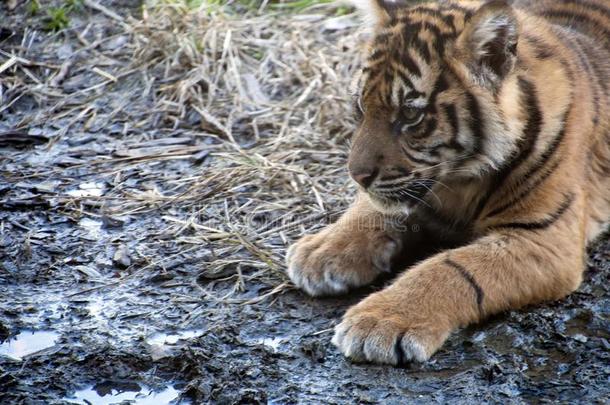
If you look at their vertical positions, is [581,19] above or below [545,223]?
above

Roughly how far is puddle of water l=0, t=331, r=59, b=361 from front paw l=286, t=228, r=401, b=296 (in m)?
0.99

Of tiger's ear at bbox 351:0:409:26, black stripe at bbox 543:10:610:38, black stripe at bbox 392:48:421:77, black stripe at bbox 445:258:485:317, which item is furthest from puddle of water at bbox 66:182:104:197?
black stripe at bbox 543:10:610:38

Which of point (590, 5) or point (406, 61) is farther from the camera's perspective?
point (590, 5)

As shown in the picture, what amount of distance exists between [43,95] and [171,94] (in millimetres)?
767

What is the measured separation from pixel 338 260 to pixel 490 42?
1053 millimetres

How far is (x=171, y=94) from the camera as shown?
6176 millimetres

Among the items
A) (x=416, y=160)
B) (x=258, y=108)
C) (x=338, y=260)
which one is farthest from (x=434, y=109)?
(x=258, y=108)

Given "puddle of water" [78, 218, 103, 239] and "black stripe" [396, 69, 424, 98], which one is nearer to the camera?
"black stripe" [396, 69, 424, 98]

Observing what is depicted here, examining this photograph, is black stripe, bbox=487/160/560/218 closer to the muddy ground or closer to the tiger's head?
the tiger's head

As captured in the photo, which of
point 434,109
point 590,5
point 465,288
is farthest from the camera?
point 590,5

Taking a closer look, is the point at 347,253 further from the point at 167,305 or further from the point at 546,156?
the point at 546,156

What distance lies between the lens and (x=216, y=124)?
5.86 m

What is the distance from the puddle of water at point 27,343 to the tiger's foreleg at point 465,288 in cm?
109

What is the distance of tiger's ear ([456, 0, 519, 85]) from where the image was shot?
3775 mm
